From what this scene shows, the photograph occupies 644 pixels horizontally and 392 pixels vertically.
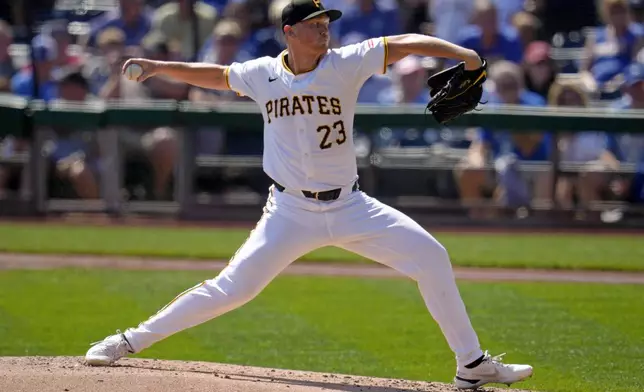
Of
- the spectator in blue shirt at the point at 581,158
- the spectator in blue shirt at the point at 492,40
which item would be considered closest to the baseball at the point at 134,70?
the spectator in blue shirt at the point at 581,158

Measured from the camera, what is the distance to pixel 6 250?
1085cm

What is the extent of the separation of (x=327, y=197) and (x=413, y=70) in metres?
7.72

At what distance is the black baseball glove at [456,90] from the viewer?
16.4 feet

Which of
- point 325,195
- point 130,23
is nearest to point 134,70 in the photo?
point 325,195

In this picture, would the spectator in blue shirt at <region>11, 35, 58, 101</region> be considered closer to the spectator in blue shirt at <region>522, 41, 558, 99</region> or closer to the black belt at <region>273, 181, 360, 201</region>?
the spectator in blue shirt at <region>522, 41, 558, 99</region>

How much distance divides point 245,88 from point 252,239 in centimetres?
72

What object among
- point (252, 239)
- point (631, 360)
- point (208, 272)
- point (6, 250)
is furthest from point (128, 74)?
point (6, 250)

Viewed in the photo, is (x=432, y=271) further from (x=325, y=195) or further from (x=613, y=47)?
(x=613, y=47)

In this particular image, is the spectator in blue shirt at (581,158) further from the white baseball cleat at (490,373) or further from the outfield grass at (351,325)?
the white baseball cleat at (490,373)

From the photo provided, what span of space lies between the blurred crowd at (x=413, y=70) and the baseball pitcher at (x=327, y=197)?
7.32 metres

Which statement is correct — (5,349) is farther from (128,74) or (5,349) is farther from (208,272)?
(208,272)

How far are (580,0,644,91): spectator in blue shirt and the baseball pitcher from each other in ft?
26.4

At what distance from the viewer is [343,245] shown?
5211 millimetres

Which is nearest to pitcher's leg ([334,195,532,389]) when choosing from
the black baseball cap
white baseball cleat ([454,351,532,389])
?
white baseball cleat ([454,351,532,389])
